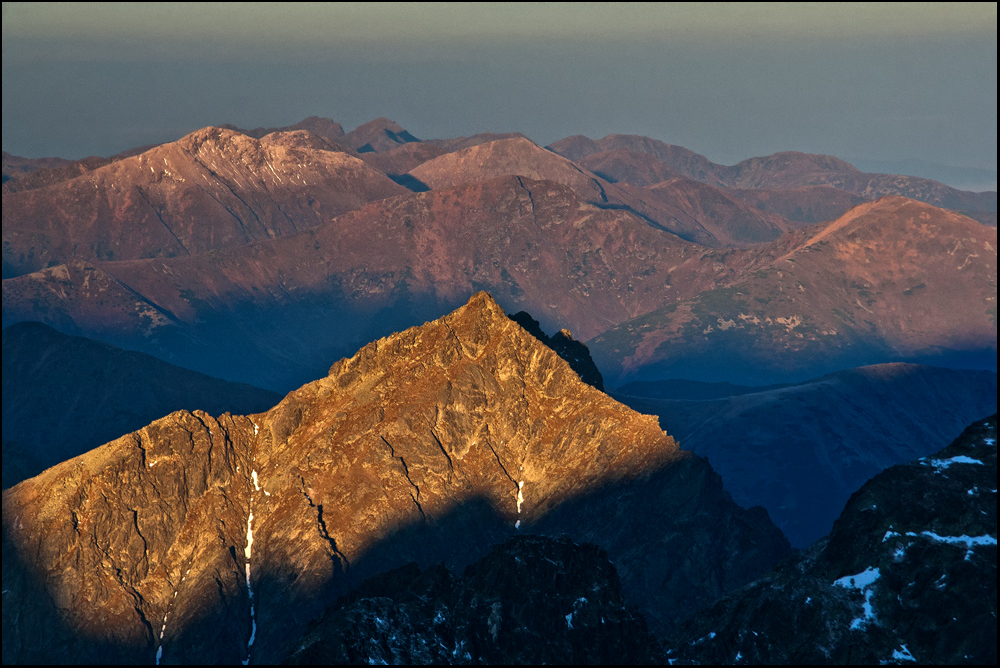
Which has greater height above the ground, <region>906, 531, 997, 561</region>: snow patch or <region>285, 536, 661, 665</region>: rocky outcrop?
<region>906, 531, 997, 561</region>: snow patch

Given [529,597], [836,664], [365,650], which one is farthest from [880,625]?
[365,650]

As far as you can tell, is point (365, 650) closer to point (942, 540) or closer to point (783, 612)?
point (783, 612)

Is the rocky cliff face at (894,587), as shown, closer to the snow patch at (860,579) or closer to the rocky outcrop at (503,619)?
the snow patch at (860,579)

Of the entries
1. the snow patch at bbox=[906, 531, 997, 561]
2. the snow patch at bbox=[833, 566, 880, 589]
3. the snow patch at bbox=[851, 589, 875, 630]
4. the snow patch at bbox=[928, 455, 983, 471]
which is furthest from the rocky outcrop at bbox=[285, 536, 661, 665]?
the snow patch at bbox=[928, 455, 983, 471]

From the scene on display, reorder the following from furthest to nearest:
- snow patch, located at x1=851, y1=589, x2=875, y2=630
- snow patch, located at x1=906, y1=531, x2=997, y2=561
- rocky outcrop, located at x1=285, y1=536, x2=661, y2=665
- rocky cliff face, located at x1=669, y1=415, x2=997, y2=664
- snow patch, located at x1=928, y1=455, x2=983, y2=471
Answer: snow patch, located at x1=928, y1=455, x2=983, y2=471, snow patch, located at x1=851, y1=589, x2=875, y2=630, snow patch, located at x1=906, y1=531, x2=997, y2=561, rocky outcrop, located at x1=285, y1=536, x2=661, y2=665, rocky cliff face, located at x1=669, y1=415, x2=997, y2=664

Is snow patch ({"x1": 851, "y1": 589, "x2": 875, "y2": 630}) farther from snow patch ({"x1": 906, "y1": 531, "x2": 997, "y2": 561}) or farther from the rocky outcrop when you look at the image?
the rocky outcrop
